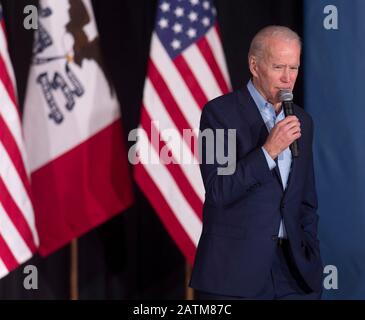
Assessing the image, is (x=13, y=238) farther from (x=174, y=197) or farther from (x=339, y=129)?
(x=339, y=129)

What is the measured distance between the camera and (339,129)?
338cm

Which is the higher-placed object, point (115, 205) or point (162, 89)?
point (162, 89)

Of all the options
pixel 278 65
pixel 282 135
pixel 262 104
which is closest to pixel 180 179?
pixel 262 104

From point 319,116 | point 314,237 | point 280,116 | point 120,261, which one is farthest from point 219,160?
point 120,261

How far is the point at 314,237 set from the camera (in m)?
2.35

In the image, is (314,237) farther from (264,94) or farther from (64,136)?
(64,136)

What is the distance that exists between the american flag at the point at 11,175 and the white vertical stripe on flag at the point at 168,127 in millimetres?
632

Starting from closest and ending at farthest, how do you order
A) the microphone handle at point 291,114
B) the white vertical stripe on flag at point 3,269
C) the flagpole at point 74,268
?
→ the microphone handle at point 291,114 < the white vertical stripe on flag at point 3,269 < the flagpole at point 74,268

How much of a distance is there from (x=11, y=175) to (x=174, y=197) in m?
0.79

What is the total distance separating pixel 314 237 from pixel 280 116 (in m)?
0.42

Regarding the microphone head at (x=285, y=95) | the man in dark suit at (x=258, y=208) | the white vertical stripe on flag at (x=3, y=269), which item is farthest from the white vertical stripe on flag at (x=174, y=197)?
the microphone head at (x=285, y=95)

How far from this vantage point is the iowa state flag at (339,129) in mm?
3338

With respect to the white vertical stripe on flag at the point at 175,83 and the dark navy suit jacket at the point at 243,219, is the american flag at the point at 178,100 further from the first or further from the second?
the dark navy suit jacket at the point at 243,219

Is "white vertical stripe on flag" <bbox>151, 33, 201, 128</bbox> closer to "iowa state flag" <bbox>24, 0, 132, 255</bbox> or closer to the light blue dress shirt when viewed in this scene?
"iowa state flag" <bbox>24, 0, 132, 255</bbox>
